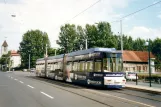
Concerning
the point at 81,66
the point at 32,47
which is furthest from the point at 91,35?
the point at 81,66

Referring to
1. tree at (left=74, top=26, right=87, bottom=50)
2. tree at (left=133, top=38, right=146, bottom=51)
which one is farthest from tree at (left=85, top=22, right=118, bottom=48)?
tree at (left=133, top=38, right=146, bottom=51)

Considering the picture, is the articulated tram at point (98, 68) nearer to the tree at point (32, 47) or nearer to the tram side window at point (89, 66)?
the tram side window at point (89, 66)

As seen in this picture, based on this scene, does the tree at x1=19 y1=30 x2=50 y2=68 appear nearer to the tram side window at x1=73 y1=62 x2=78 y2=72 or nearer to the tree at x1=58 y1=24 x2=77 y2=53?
the tree at x1=58 y1=24 x2=77 y2=53

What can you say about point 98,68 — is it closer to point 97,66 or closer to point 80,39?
point 97,66

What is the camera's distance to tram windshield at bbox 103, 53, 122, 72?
70.7 ft

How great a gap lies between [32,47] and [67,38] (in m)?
20.5

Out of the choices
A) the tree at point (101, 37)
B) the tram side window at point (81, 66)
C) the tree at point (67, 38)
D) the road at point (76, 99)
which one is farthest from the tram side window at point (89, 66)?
the tree at point (67, 38)

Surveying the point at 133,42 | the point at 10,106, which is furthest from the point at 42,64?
the point at 133,42

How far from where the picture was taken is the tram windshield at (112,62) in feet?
70.7

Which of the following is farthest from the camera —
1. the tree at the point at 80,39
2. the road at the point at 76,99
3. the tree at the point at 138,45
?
the tree at the point at 138,45

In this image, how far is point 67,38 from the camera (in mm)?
92812

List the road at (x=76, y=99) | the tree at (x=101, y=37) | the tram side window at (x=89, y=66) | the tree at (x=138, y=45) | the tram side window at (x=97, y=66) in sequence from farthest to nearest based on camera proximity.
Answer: the tree at (x=138, y=45)
the tree at (x=101, y=37)
the tram side window at (x=89, y=66)
the tram side window at (x=97, y=66)
the road at (x=76, y=99)

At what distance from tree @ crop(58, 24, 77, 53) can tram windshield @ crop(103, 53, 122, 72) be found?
70340mm

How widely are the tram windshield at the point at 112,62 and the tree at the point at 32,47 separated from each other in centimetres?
8573
